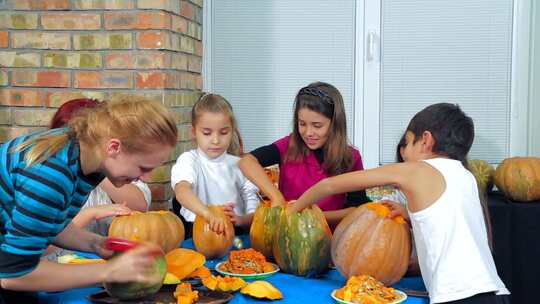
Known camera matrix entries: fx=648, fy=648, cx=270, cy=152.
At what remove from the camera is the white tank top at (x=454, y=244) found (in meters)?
1.83

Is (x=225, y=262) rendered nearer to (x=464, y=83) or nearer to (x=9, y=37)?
(x=9, y=37)

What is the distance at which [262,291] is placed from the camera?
164 centimetres

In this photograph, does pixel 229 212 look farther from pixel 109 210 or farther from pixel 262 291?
pixel 262 291

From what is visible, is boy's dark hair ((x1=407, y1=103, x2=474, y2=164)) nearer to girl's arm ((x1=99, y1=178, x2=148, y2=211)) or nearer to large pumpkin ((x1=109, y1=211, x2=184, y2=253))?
large pumpkin ((x1=109, y1=211, x2=184, y2=253))

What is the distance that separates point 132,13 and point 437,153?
1763mm

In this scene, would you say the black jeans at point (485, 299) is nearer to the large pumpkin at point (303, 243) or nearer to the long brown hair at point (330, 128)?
the large pumpkin at point (303, 243)

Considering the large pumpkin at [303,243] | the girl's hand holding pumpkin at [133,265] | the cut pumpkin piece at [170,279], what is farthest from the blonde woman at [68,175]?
the large pumpkin at [303,243]

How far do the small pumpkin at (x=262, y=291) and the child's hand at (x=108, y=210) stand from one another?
0.58 meters

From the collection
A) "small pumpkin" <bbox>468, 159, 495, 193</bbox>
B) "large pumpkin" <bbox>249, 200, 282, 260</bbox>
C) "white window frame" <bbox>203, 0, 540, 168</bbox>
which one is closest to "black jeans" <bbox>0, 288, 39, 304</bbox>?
"large pumpkin" <bbox>249, 200, 282, 260</bbox>

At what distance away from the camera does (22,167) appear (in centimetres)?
148

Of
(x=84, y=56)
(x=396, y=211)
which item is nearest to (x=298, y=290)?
(x=396, y=211)

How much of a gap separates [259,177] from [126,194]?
546mm

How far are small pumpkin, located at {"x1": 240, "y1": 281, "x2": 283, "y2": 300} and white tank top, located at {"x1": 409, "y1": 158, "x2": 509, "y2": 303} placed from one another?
17.6 inches

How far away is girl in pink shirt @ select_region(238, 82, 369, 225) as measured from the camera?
2.59 metres
